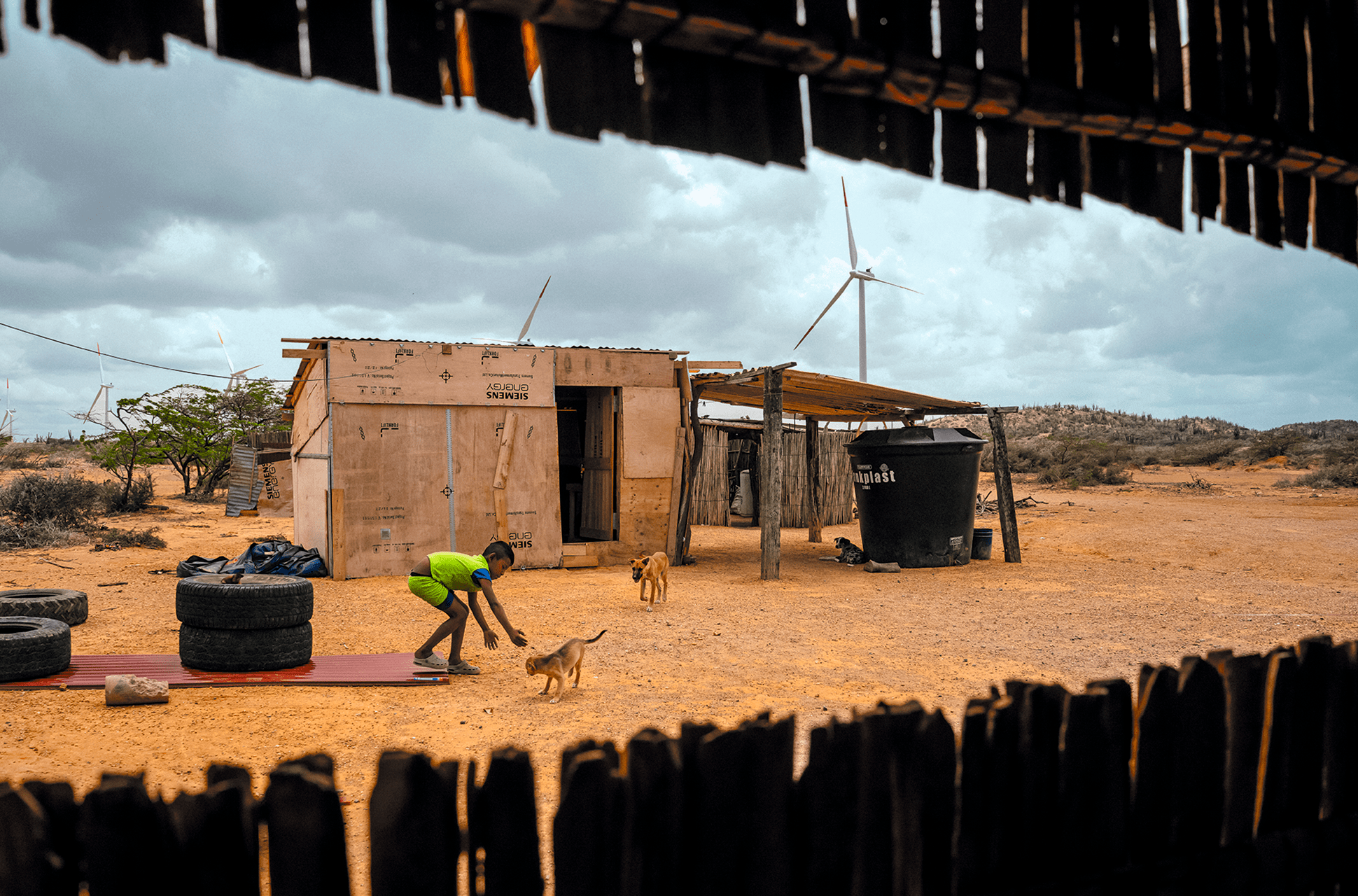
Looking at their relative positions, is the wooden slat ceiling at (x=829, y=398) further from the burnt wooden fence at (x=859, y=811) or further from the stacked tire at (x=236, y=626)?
the burnt wooden fence at (x=859, y=811)

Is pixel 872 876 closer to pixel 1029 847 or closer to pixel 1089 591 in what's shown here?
pixel 1029 847

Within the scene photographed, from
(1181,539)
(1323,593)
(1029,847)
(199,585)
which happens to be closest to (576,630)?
(199,585)

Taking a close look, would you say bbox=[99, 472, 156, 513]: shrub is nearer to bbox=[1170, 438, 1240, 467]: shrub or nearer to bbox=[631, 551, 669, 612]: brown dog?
bbox=[631, 551, 669, 612]: brown dog

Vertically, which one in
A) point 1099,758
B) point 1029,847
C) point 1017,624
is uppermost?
point 1099,758

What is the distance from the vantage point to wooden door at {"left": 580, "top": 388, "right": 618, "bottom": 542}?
15141 mm

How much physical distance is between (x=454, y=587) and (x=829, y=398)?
10.3 meters

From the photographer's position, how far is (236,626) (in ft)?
21.8

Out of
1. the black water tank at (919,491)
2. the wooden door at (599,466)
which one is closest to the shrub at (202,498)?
the wooden door at (599,466)

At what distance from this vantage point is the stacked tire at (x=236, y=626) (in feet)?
21.8

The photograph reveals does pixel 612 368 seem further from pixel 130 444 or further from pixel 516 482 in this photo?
pixel 130 444

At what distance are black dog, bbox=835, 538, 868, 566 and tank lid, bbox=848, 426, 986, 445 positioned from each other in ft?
7.07

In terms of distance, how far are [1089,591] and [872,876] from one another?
35.6 ft

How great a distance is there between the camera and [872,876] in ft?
5.99

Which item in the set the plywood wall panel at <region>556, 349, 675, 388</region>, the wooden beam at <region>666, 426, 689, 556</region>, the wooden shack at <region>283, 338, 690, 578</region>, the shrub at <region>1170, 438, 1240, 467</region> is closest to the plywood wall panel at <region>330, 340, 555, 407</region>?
the wooden shack at <region>283, 338, 690, 578</region>
